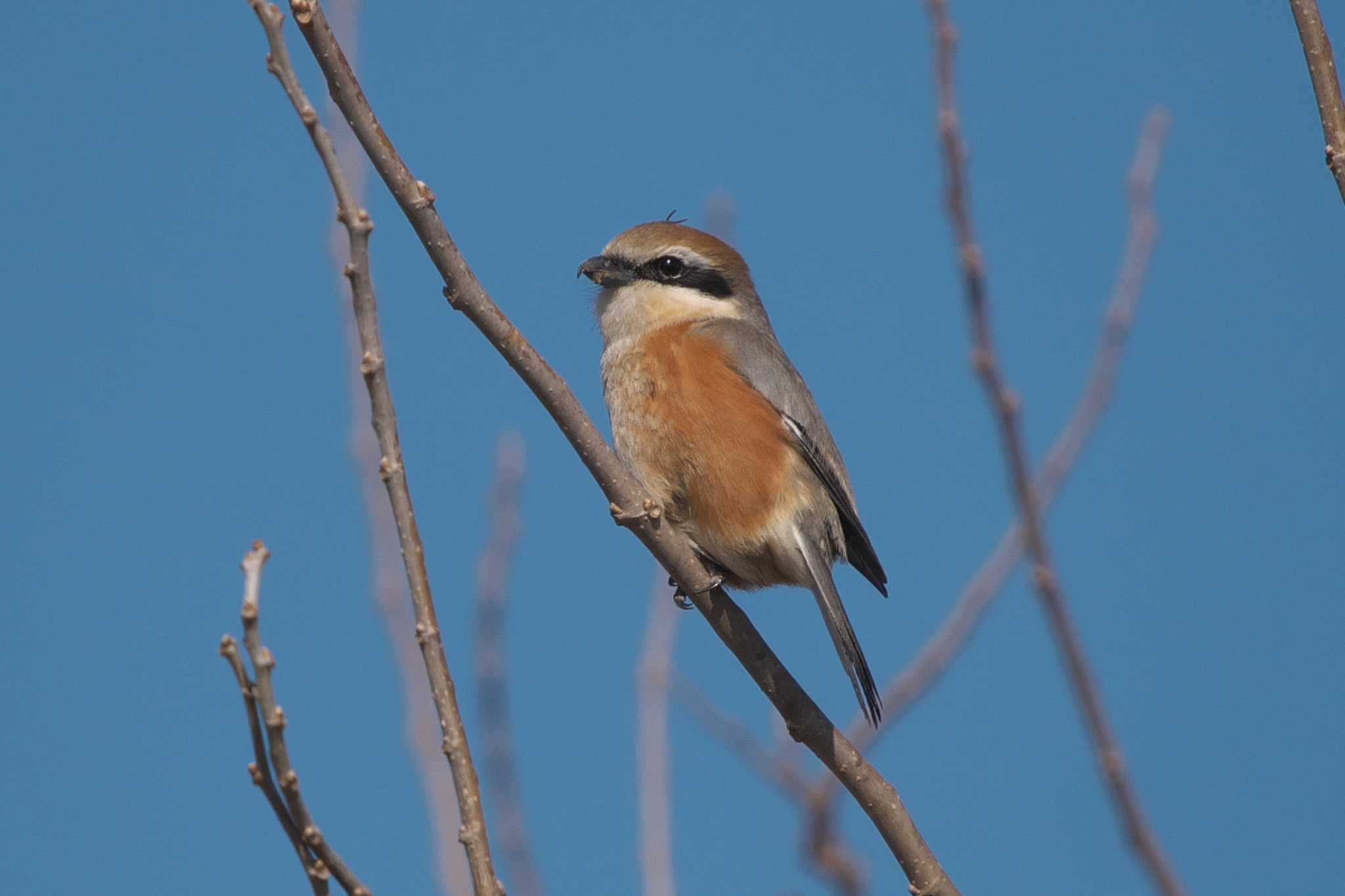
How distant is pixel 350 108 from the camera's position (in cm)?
241

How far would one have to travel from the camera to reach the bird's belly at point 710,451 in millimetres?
4207

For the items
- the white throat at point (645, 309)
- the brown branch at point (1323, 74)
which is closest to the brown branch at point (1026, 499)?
the brown branch at point (1323, 74)

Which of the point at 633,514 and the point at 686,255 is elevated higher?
the point at 686,255

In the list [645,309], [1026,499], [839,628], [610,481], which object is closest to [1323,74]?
[1026,499]

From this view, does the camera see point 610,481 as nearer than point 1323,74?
No

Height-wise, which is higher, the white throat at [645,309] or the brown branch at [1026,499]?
the white throat at [645,309]

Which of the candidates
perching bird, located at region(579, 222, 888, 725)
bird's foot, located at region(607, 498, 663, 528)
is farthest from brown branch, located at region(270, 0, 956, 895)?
perching bird, located at region(579, 222, 888, 725)

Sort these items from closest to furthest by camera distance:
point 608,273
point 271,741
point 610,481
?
point 271,741, point 610,481, point 608,273

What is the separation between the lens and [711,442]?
4.21 metres

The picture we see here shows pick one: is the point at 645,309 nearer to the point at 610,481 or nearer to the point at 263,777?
the point at 610,481

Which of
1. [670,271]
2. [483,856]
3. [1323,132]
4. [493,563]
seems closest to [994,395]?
[1323,132]

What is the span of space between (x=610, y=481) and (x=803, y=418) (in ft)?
5.10

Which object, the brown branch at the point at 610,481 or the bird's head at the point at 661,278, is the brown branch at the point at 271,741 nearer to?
the brown branch at the point at 610,481

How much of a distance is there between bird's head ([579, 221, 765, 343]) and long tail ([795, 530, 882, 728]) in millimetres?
956
